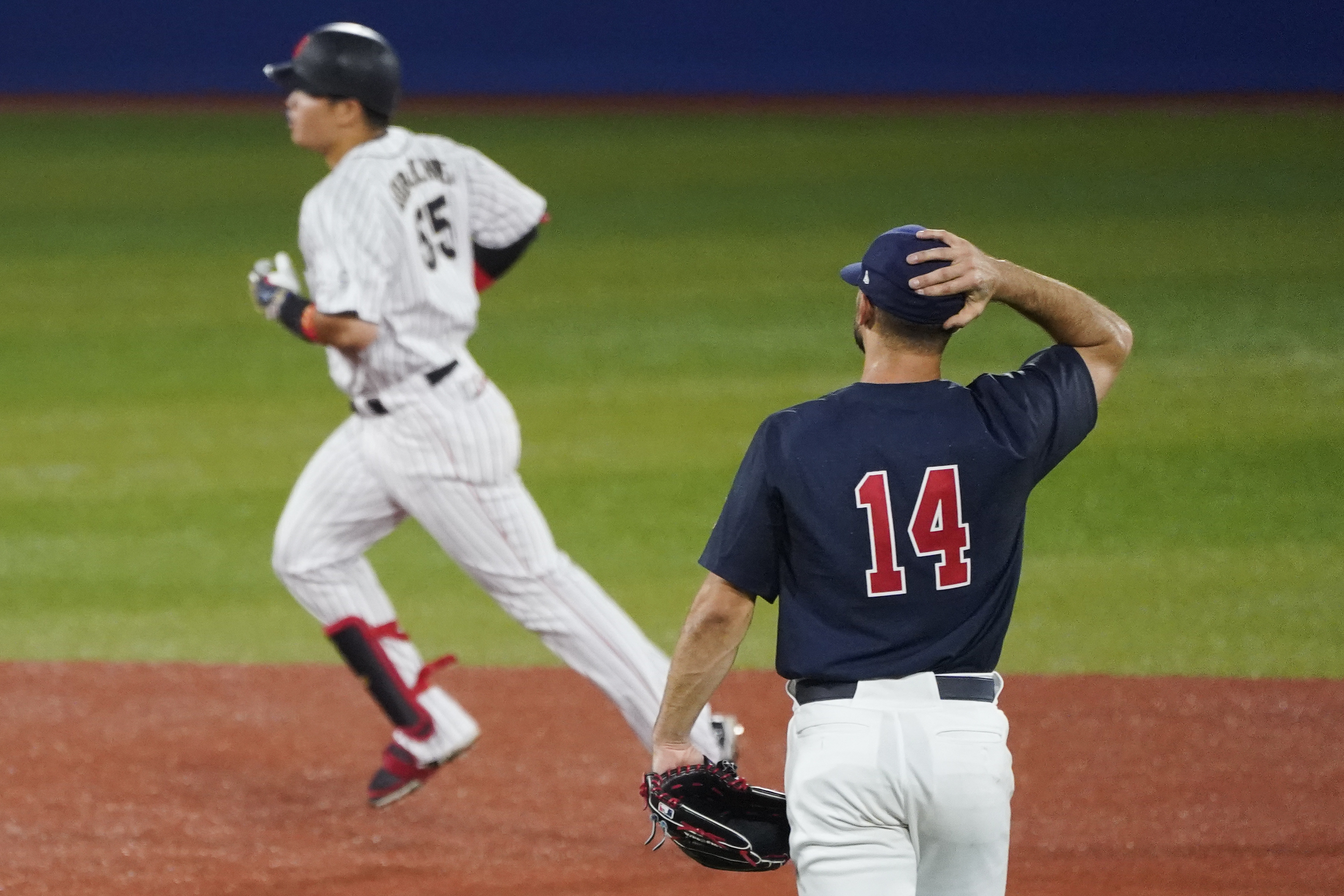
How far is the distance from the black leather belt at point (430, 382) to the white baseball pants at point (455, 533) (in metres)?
0.01

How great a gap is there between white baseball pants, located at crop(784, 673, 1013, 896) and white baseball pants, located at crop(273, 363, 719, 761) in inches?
63.7

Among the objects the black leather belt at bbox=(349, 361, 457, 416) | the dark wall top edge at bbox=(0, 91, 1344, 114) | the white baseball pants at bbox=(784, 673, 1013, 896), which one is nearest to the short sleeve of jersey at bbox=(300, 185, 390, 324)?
the black leather belt at bbox=(349, 361, 457, 416)

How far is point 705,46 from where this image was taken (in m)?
18.1

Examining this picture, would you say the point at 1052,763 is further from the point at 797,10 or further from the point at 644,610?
the point at 797,10

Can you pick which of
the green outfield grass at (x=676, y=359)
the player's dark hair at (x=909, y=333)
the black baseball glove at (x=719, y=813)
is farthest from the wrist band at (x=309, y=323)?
the green outfield grass at (x=676, y=359)

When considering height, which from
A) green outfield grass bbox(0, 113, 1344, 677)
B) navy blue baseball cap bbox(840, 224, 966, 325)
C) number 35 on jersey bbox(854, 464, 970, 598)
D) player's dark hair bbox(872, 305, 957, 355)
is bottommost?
green outfield grass bbox(0, 113, 1344, 677)

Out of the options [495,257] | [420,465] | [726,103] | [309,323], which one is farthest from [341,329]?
[726,103]

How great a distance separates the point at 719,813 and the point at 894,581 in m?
0.49

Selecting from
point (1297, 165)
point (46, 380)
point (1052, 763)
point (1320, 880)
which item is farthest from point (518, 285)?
point (1320, 880)

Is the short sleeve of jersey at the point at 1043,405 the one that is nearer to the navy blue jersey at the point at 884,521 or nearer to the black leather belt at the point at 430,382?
the navy blue jersey at the point at 884,521

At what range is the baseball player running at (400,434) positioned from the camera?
4.45 m

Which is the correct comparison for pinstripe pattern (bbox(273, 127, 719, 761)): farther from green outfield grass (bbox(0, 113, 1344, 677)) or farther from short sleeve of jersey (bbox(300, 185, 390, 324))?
green outfield grass (bbox(0, 113, 1344, 677))

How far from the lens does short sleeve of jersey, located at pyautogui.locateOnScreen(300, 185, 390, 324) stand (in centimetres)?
438

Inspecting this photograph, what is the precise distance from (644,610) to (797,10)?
12074mm
